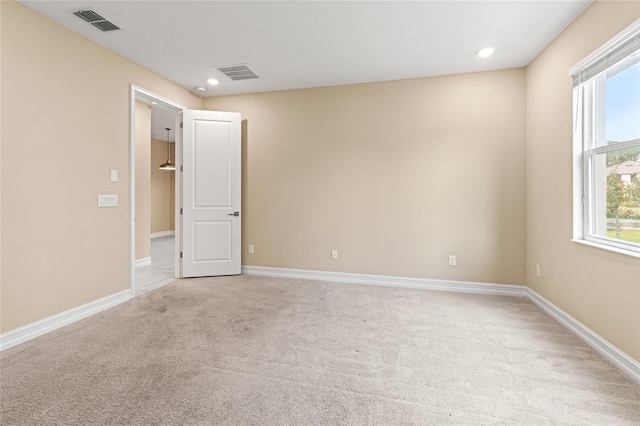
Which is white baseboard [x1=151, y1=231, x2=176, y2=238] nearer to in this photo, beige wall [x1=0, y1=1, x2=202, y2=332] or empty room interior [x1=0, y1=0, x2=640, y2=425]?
empty room interior [x1=0, y1=0, x2=640, y2=425]

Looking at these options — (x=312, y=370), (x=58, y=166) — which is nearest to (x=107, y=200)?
(x=58, y=166)

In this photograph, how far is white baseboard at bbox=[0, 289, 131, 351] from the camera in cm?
237

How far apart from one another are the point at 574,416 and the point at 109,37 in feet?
15.2

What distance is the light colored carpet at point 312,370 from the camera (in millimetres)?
1627

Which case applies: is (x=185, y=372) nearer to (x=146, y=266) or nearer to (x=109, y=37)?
(x=109, y=37)

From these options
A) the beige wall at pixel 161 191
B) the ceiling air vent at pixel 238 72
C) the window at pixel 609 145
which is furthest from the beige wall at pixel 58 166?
the beige wall at pixel 161 191

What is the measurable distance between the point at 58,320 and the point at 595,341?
177 inches

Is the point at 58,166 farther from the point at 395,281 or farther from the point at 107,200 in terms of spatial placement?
the point at 395,281

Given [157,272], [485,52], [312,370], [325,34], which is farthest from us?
[157,272]

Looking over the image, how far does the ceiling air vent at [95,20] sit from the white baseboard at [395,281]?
10.6ft

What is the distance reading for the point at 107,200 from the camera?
319 cm

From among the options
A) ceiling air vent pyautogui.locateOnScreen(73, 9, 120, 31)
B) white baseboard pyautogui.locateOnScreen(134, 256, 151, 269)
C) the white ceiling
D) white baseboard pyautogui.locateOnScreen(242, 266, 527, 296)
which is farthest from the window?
white baseboard pyautogui.locateOnScreen(134, 256, 151, 269)

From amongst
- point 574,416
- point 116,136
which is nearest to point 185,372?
point 574,416

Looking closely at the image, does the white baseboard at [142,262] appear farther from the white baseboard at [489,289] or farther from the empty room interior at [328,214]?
the white baseboard at [489,289]
